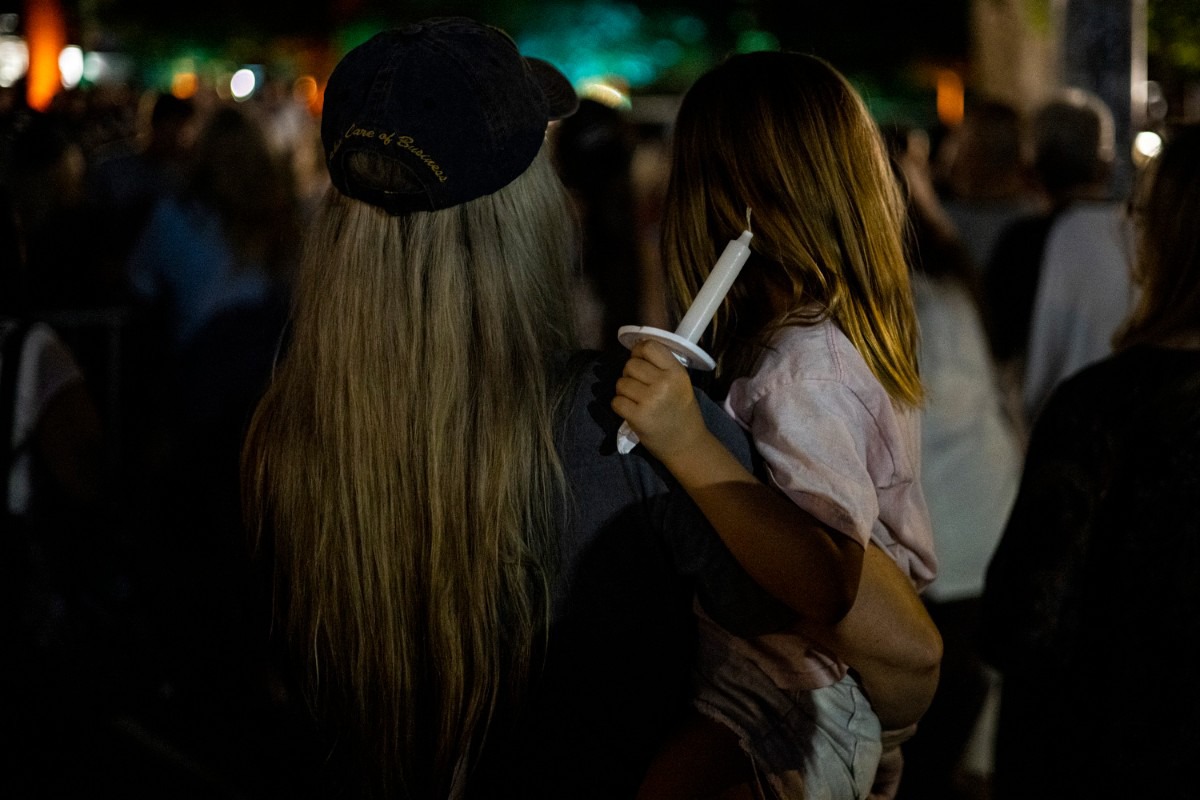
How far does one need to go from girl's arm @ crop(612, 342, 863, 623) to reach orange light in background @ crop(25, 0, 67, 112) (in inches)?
529

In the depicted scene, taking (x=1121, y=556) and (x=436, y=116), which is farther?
(x=1121, y=556)

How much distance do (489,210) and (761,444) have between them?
0.47 meters

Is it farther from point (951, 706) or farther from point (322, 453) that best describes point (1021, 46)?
point (322, 453)

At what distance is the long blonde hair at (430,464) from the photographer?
5.12 ft

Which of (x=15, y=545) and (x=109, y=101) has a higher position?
(x=109, y=101)

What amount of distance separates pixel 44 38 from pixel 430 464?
13873mm

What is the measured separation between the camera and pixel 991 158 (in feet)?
15.9

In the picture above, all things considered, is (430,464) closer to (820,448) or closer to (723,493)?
(723,493)

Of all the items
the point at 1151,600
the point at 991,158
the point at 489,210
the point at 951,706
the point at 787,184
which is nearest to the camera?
the point at 489,210

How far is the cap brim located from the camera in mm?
1742

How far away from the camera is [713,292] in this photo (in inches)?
59.9

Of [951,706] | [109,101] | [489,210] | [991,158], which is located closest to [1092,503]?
[951,706]

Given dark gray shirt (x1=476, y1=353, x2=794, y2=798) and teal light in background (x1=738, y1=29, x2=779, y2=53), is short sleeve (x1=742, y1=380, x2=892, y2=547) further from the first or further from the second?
teal light in background (x1=738, y1=29, x2=779, y2=53)

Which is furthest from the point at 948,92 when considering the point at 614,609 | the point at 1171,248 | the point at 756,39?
the point at 614,609
